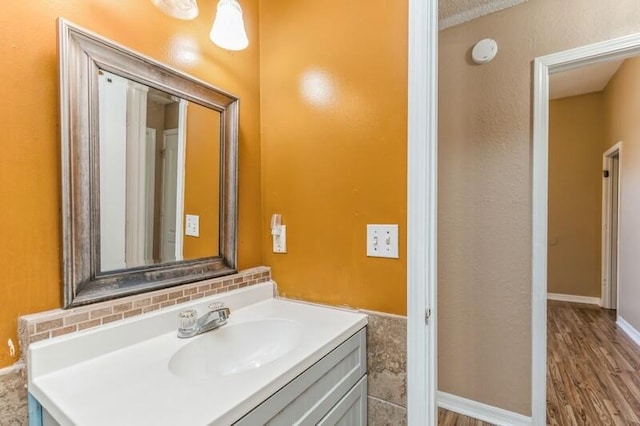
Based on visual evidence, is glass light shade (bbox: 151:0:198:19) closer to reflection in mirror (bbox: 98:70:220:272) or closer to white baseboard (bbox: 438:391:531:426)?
reflection in mirror (bbox: 98:70:220:272)

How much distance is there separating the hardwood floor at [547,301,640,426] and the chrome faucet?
208 cm

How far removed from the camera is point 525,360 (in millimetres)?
1765

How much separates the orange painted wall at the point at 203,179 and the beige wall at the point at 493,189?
1.42 m

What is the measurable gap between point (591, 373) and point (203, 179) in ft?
10.2

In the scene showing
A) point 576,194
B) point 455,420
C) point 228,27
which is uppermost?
point 228,27

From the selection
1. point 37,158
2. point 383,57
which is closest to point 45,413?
point 37,158

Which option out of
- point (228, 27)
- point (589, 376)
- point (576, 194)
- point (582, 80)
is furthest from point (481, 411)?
point (582, 80)

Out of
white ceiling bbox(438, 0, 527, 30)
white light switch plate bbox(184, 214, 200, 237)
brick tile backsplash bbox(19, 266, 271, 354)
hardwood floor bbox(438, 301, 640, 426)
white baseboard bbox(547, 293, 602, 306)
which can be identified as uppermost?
white ceiling bbox(438, 0, 527, 30)

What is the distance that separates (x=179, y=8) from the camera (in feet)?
3.42

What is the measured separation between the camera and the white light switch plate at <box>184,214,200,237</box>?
1.12 meters

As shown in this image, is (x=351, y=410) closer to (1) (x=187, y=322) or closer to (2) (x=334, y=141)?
(1) (x=187, y=322)

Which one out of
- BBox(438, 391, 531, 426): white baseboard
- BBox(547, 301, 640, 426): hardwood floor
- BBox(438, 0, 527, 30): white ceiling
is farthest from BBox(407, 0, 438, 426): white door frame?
BBox(547, 301, 640, 426): hardwood floor

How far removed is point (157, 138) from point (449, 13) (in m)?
1.84

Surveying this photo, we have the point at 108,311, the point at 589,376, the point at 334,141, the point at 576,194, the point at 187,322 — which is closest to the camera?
the point at 108,311
